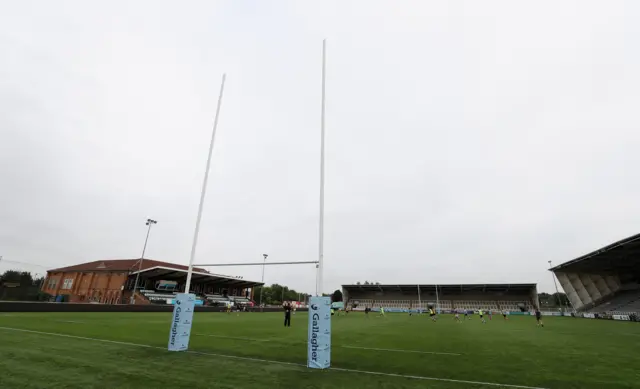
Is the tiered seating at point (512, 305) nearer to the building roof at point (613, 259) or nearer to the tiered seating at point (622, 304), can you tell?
the tiered seating at point (622, 304)

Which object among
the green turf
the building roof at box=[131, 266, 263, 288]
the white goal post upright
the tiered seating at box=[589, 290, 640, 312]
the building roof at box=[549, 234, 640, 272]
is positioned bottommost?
the green turf

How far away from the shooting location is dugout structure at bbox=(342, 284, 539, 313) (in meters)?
77.2

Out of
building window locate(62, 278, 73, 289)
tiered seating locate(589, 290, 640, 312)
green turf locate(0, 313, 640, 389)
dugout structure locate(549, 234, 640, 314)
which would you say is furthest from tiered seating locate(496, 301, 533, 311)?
building window locate(62, 278, 73, 289)

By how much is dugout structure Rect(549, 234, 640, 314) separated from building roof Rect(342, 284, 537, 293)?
2024 centimetres

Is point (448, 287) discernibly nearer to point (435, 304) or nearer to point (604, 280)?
point (435, 304)

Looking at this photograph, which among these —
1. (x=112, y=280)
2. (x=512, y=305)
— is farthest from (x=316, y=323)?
(x=512, y=305)

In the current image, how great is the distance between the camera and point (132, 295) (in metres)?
54.8

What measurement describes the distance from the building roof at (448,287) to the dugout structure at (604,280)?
20239mm

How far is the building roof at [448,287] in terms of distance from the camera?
77.2m

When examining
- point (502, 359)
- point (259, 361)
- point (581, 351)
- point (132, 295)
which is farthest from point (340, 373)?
point (132, 295)

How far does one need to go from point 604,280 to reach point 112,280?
311 feet

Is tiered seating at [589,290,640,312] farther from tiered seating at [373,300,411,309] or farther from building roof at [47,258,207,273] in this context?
building roof at [47,258,207,273]

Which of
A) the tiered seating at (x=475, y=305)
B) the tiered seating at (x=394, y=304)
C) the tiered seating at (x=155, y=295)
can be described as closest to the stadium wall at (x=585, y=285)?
the tiered seating at (x=475, y=305)

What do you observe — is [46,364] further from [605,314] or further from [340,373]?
[605,314]
